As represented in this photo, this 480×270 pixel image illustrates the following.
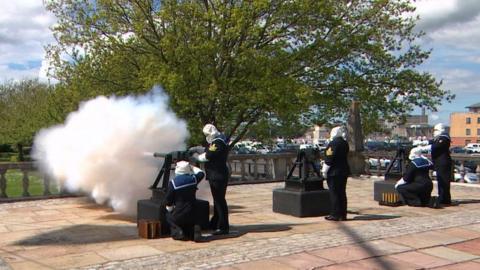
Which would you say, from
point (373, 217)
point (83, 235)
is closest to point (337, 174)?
point (373, 217)

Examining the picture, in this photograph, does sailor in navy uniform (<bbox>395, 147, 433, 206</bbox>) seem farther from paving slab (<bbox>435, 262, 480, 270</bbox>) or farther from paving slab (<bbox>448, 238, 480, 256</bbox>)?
paving slab (<bbox>435, 262, 480, 270</bbox>)

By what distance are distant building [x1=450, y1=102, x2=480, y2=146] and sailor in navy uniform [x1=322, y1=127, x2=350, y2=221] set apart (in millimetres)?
108658

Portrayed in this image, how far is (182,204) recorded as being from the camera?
821 cm

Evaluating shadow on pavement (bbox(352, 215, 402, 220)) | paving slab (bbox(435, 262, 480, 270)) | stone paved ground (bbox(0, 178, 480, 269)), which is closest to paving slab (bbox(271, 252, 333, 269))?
stone paved ground (bbox(0, 178, 480, 269))

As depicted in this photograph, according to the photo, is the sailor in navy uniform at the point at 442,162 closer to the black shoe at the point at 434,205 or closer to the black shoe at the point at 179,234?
the black shoe at the point at 434,205

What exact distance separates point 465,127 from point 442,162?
110 metres

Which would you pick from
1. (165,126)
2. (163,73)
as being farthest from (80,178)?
(163,73)

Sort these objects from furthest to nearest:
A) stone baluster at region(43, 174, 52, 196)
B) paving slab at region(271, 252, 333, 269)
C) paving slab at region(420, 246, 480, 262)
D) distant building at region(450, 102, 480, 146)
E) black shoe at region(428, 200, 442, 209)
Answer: distant building at region(450, 102, 480, 146) → stone baluster at region(43, 174, 52, 196) → black shoe at region(428, 200, 442, 209) → paving slab at region(420, 246, 480, 262) → paving slab at region(271, 252, 333, 269)

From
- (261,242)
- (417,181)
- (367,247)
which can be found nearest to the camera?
(367,247)

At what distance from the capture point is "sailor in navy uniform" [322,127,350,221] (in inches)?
395

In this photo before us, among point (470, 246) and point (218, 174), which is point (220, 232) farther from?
point (470, 246)

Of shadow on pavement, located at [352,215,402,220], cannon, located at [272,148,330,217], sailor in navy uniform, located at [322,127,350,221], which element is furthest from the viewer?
cannon, located at [272,148,330,217]

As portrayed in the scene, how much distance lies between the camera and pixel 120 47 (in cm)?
1828

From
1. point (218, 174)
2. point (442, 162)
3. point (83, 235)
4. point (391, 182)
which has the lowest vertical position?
point (83, 235)
